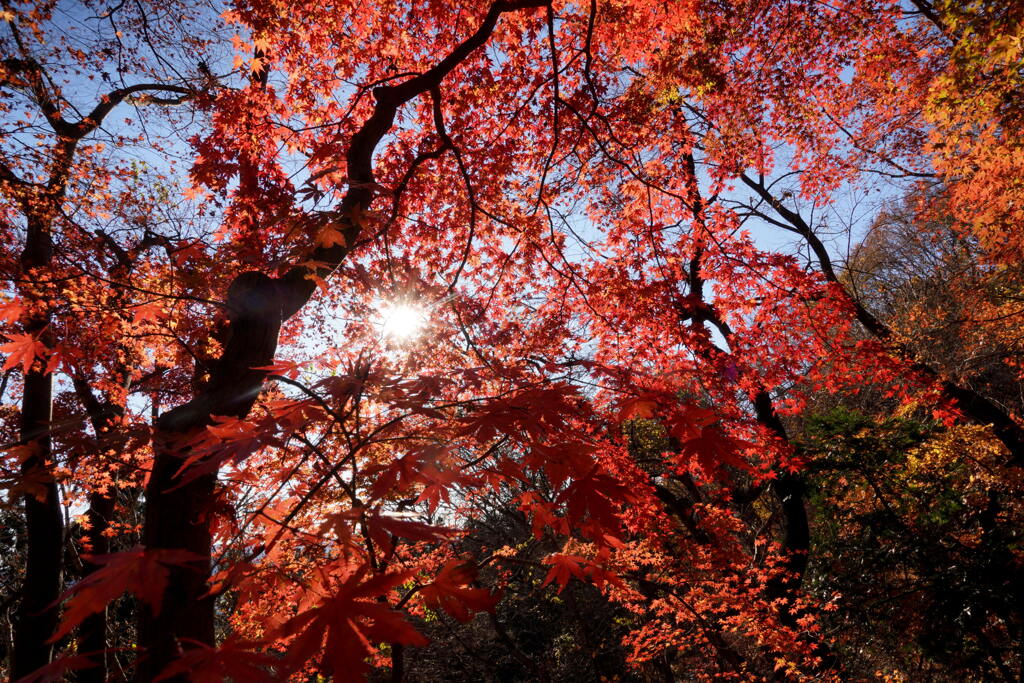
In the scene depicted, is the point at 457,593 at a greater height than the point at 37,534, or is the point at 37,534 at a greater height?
the point at 37,534

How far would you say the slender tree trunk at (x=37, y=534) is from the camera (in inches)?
224

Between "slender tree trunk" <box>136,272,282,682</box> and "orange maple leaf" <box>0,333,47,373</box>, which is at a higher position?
"orange maple leaf" <box>0,333,47,373</box>

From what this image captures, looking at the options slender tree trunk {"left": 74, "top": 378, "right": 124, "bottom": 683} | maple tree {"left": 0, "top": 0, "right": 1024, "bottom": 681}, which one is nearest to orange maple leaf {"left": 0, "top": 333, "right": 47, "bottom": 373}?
maple tree {"left": 0, "top": 0, "right": 1024, "bottom": 681}

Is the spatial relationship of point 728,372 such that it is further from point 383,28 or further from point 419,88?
point 383,28

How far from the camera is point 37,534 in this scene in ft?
19.8

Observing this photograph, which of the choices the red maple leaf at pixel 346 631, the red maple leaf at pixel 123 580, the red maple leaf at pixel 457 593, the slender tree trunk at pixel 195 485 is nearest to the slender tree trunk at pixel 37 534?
the slender tree trunk at pixel 195 485

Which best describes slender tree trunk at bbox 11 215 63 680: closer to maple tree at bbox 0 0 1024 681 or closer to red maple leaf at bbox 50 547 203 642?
maple tree at bbox 0 0 1024 681

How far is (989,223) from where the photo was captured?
6.53 metres

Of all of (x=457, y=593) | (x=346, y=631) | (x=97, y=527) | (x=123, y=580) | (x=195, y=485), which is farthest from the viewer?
(x=97, y=527)

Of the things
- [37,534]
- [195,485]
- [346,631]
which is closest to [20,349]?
[195,485]

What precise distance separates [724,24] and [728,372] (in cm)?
496

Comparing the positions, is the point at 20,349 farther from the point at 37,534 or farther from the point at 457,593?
the point at 37,534

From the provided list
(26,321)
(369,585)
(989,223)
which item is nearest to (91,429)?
(26,321)

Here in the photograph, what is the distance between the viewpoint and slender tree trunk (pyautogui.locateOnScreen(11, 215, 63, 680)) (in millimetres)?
5699
